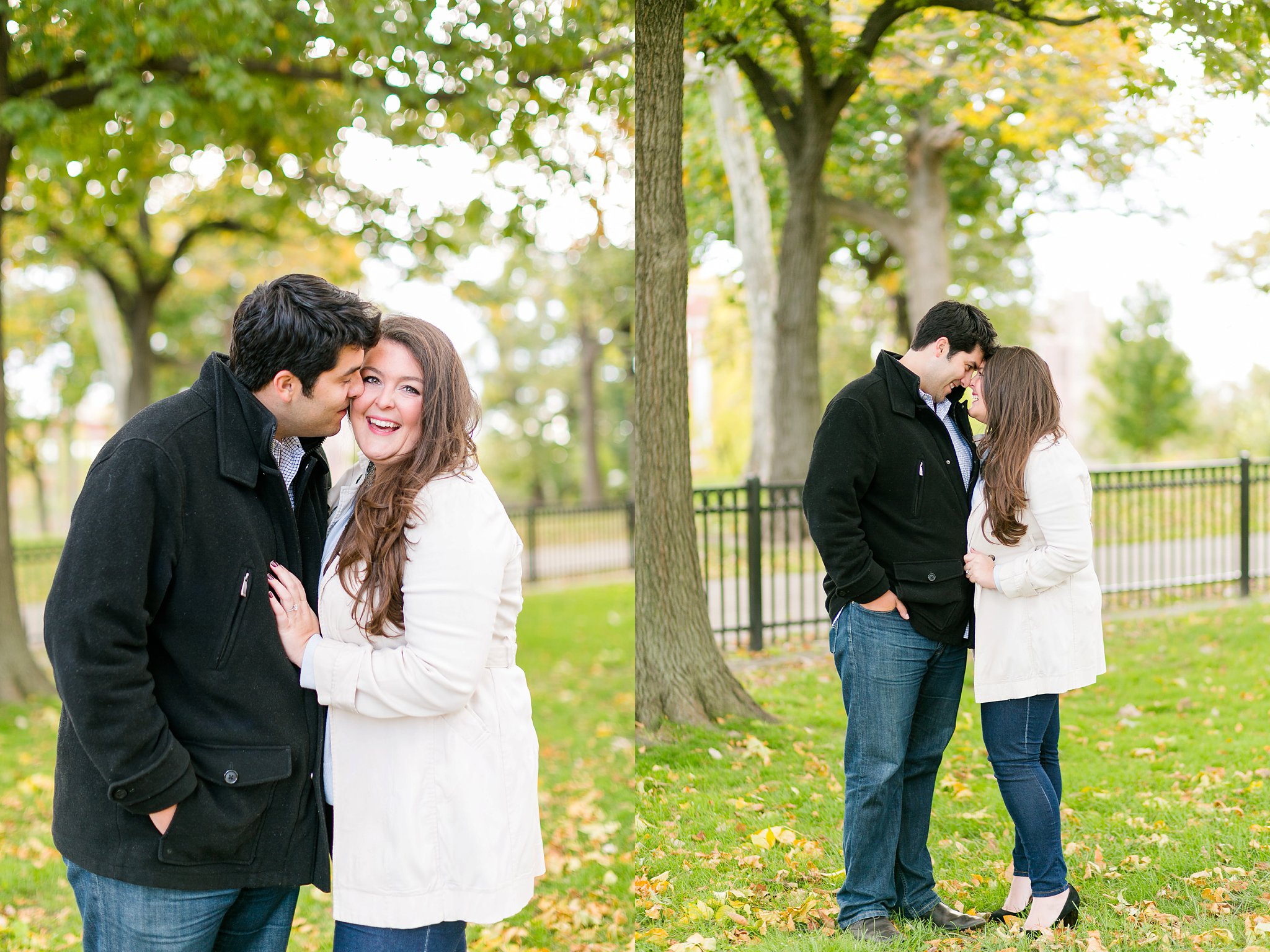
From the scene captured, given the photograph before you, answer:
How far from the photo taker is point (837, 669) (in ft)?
9.25

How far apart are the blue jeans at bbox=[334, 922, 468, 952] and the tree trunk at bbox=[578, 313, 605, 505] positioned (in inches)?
844

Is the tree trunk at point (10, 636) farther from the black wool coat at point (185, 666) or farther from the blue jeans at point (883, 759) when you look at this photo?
the blue jeans at point (883, 759)

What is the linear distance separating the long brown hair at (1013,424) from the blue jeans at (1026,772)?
477 millimetres

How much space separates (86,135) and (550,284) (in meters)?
14.0

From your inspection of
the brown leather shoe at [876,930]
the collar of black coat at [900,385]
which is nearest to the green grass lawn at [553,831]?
the brown leather shoe at [876,930]

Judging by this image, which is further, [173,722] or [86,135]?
[86,135]

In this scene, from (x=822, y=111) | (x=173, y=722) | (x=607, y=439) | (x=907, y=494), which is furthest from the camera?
(x=607, y=439)

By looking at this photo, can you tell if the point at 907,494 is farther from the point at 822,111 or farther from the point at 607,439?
the point at 607,439

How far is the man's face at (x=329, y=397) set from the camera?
2080 mm

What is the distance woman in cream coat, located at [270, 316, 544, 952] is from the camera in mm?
1951

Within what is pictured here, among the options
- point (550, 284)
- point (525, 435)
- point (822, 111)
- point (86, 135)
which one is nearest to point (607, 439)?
point (525, 435)

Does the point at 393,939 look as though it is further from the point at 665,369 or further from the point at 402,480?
the point at 665,369

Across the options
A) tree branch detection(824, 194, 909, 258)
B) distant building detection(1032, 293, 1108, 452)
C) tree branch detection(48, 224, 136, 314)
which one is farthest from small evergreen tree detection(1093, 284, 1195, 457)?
tree branch detection(48, 224, 136, 314)

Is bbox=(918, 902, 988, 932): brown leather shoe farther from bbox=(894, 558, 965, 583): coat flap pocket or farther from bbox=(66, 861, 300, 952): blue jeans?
bbox=(66, 861, 300, 952): blue jeans
